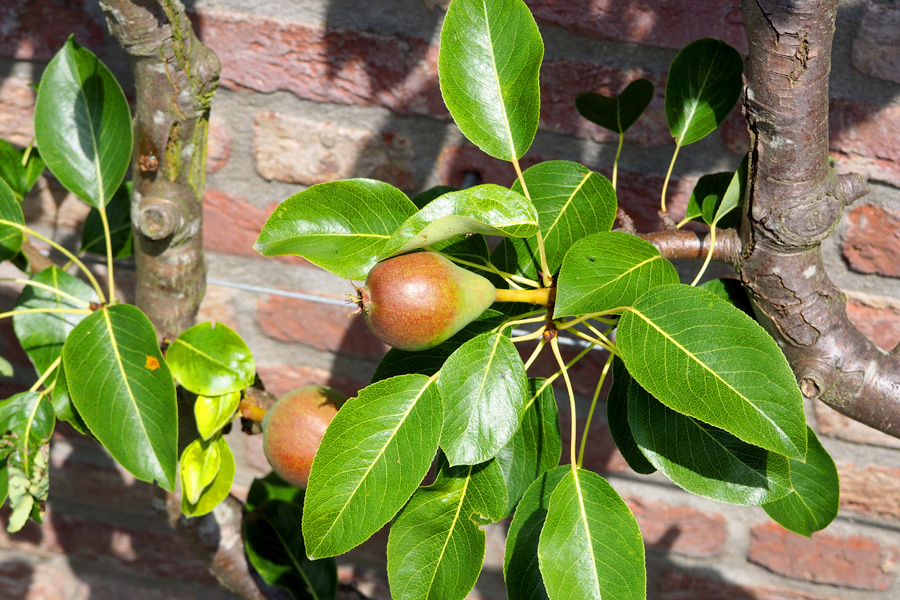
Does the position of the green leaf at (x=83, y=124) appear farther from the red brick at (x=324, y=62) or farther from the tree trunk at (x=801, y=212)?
the tree trunk at (x=801, y=212)

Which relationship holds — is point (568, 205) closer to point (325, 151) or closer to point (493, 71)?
point (493, 71)

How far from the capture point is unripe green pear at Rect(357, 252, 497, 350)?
0.37 meters

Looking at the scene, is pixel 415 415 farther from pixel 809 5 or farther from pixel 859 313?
pixel 859 313

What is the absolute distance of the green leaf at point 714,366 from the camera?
0.36 metres

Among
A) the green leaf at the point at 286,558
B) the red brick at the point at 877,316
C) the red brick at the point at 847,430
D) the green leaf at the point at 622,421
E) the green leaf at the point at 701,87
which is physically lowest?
the green leaf at the point at 286,558

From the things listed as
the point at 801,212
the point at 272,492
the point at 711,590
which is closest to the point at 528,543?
the point at 801,212

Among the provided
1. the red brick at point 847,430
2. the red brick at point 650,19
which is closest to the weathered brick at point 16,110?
the red brick at point 650,19

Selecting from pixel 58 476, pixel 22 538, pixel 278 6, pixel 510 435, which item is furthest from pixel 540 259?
pixel 22 538

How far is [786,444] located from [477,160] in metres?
0.46

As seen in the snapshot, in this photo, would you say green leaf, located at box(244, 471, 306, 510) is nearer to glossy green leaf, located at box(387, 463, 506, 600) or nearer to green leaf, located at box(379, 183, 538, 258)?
glossy green leaf, located at box(387, 463, 506, 600)

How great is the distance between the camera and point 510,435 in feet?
1.34

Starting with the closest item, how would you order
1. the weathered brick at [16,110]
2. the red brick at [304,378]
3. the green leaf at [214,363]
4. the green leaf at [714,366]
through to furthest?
the green leaf at [714,366] < the green leaf at [214,363] < the weathered brick at [16,110] < the red brick at [304,378]


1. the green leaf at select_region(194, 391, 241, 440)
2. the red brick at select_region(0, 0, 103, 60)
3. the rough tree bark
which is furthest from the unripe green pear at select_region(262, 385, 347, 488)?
the red brick at select_region(0, 0, 103, 60)

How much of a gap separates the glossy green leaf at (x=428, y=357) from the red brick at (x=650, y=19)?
1.14 feet
